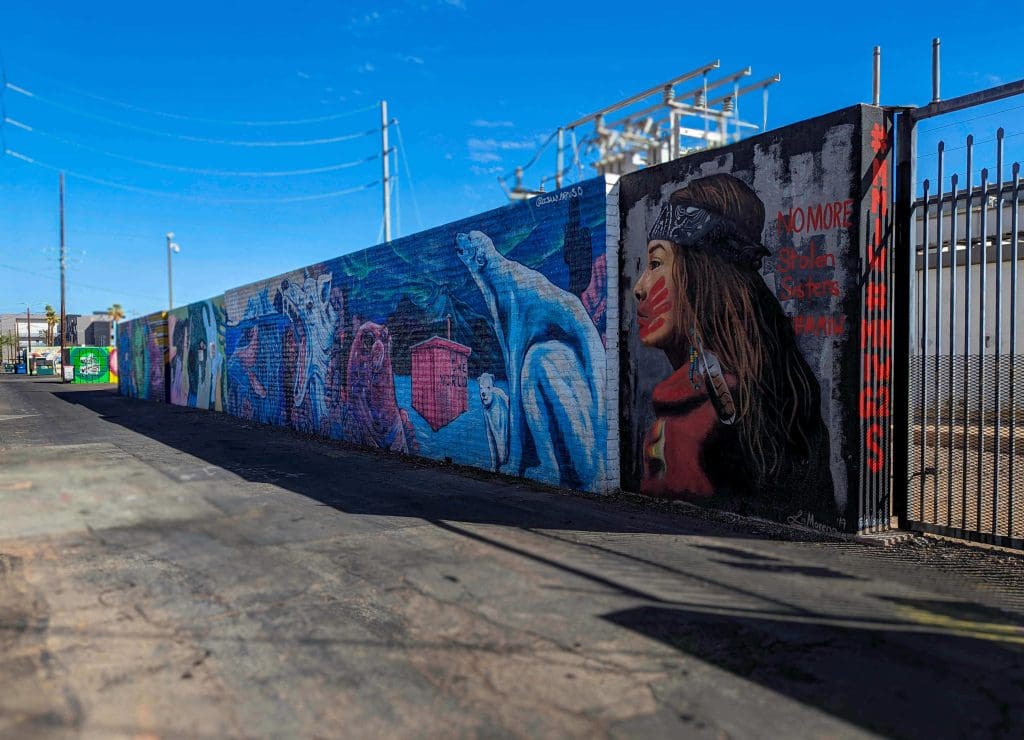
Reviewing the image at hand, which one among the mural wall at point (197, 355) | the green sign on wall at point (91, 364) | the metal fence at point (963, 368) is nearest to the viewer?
the metal fence at point (963, 368)

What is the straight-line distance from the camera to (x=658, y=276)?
28.0ft

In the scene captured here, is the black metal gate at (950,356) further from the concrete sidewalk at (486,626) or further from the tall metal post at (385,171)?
the tall metal post at (385,171)

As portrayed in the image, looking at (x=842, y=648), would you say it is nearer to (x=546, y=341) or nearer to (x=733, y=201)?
(x=733, y=201)

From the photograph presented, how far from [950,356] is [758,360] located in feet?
5.42

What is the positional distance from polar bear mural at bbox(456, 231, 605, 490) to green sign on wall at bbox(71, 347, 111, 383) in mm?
47456

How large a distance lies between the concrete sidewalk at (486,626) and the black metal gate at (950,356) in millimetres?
562

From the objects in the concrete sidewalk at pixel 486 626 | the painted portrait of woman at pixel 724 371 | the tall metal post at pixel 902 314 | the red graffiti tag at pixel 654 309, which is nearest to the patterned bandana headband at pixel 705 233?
the painted portrait of woman at pixel 724 371

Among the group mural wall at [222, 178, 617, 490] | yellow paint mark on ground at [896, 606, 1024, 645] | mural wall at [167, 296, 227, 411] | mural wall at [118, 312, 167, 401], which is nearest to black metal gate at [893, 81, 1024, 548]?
yellow paint mark on ground at [896, 606, 1024, 645]

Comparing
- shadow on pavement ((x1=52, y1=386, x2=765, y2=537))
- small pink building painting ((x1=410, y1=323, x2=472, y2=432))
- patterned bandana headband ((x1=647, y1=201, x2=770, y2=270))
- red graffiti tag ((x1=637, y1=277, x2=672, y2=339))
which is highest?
patterned bandana headband ((x1=647, y1=201, x2=770, y2=270))

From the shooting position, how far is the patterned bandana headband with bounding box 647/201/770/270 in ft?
24.6

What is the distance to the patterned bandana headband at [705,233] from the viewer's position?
24.6ft

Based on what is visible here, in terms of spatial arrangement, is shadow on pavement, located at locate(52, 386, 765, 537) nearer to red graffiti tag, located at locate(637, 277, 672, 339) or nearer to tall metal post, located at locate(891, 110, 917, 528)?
tall metal post, located at locate(891, 110, 917, 528)

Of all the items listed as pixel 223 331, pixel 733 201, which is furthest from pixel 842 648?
pixel 223 331

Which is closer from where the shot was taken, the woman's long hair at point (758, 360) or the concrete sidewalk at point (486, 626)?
the concrete sidewalk at point (486, 626)
